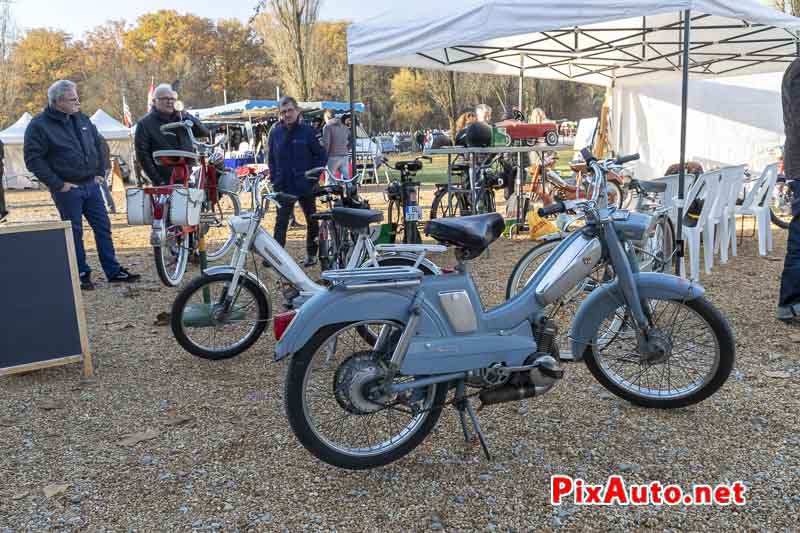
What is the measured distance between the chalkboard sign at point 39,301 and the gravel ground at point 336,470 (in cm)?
20

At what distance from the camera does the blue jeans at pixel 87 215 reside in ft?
19.4

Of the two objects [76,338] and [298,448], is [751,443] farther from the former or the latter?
[76,338]

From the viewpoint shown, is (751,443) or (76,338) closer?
(751,443)

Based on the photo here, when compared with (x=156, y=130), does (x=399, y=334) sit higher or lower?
lower

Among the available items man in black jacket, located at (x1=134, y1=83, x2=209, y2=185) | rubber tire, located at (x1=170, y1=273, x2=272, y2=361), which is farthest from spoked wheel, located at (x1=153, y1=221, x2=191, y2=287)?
rubber tire, located at (x1=170, y1=273, x2=272, y2=361)

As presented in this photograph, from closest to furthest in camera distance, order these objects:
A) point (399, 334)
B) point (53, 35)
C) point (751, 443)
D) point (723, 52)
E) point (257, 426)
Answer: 1. point (399, 334)
2. point (751, 443)
3. point (257, 426)
4. point (723, 52)
5. point (53, 35)

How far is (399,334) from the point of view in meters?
Answer: 2.71

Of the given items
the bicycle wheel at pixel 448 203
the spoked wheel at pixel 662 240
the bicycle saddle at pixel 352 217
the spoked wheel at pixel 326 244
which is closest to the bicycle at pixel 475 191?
the bicycle wheel at pixel 448 203

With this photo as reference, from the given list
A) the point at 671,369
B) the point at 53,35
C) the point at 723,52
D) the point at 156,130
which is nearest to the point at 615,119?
the point at 723,52

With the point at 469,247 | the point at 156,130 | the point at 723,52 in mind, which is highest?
the point at 723,52

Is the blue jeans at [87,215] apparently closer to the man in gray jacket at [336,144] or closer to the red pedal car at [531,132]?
the man in gray jacket at [336,144]

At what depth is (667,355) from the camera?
313 cm

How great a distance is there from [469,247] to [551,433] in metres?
0.99

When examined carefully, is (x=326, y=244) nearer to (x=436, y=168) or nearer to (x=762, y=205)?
(x=762, y=205)
